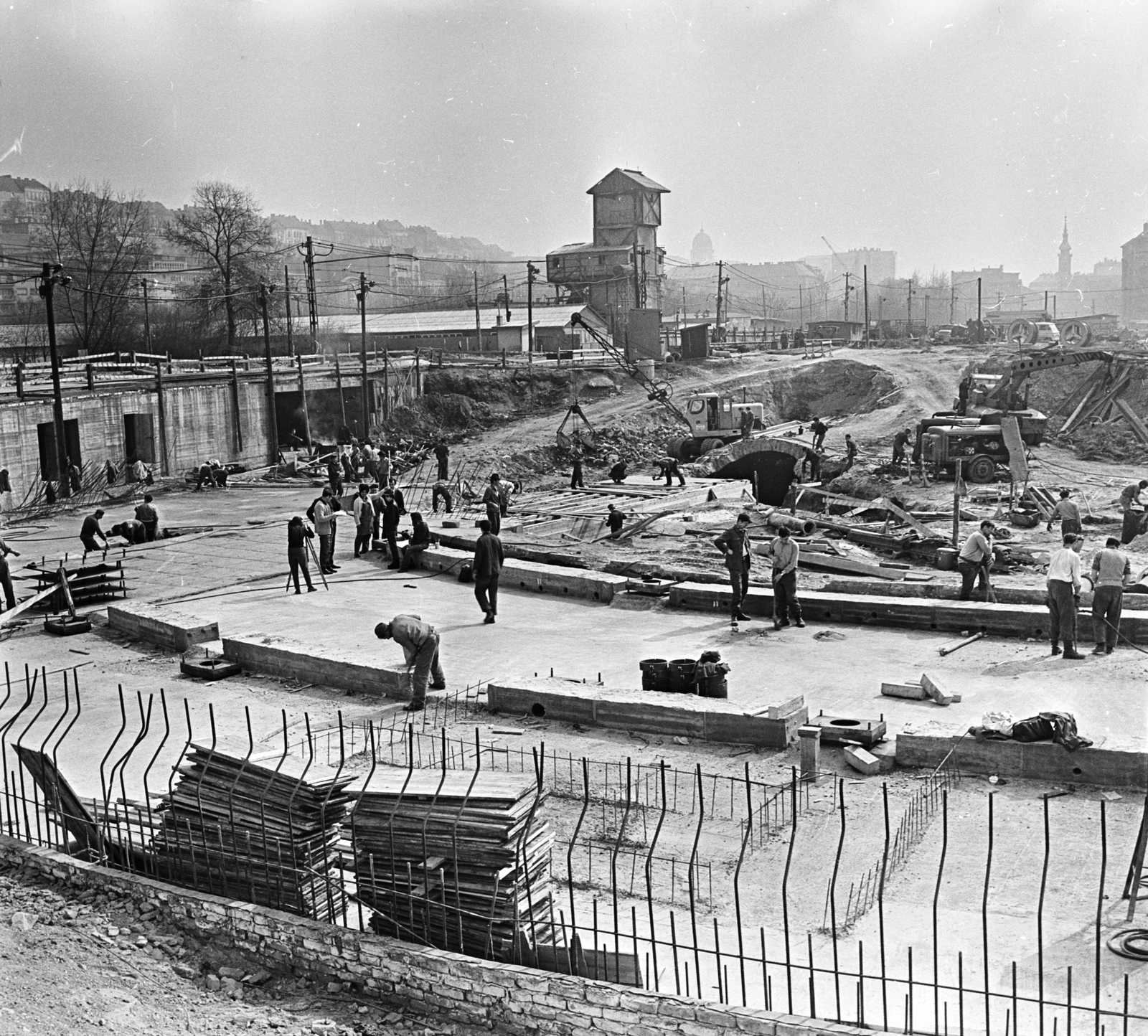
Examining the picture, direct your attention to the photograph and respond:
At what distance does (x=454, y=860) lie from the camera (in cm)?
652

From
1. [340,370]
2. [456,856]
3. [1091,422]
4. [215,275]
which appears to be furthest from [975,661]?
[215,275]

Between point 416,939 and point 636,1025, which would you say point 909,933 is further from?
point 416,939

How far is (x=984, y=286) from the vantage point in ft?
570

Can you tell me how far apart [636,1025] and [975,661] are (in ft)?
25.0

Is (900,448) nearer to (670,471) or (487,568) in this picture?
(670,471)

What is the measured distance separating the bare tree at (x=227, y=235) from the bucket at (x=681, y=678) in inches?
1863

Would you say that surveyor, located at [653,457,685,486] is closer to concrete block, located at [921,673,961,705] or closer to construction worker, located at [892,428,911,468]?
construction worker, located at [892,428,911,468]

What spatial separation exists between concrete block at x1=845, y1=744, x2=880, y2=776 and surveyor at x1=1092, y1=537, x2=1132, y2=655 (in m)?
4.04

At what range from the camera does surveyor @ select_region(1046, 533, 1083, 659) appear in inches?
458

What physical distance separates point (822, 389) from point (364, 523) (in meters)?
37.5

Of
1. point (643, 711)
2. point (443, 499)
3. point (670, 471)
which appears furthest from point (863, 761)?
point (670, 471)

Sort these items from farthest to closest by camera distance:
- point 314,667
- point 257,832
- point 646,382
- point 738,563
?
point 646,382 < point 738,563 < point 314,667 < point 257,832

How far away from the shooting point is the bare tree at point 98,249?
181 ft

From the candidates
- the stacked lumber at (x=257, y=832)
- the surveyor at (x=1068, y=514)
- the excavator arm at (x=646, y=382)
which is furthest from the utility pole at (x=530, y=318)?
the stacked lumber at (x=257, y=832)
